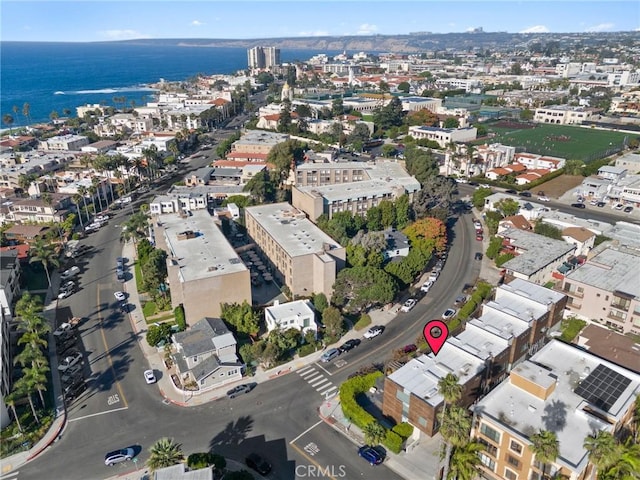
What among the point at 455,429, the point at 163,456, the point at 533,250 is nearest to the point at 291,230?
the point at 533,250

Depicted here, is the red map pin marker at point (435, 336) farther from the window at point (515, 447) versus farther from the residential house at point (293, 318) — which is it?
the residential house at point (293, 318)

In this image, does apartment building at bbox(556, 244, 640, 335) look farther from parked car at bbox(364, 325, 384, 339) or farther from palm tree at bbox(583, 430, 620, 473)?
palm tree at bbox(583, 430, 620, 473)

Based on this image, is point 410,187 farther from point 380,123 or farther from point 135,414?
point 380,123

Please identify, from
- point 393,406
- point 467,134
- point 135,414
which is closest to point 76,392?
point 135,414

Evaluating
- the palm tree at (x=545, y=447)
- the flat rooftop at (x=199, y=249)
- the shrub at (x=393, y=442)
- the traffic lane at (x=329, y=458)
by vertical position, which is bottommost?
the traffic lane at (x=329, y=458)

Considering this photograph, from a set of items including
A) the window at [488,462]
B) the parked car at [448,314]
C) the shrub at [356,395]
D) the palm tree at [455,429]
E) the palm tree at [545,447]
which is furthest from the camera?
the parked car at [448,314]

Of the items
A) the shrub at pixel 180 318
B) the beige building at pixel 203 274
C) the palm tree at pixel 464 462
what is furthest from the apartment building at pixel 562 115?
the palm tree at pixel 464 462
